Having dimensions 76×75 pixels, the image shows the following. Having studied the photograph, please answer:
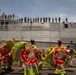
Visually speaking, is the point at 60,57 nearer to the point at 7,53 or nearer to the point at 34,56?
the point at 34,56

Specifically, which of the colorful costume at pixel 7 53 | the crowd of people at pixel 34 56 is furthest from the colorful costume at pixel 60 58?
the colorful costume at pixel 7 53

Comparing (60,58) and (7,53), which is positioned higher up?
(7,53)

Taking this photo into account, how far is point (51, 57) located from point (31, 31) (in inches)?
1566

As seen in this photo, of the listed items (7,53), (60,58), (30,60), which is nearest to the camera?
(30,60)

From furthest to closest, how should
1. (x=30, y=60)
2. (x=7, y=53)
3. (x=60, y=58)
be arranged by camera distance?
(x=7, y=53)
(x=60, y=58)
(x=30, y=60)

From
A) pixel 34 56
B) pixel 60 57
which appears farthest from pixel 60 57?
pixel 34 56

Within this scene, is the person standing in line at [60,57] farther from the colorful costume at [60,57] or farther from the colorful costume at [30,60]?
the colorful costume at [30,60]

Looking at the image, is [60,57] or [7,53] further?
[7,53]

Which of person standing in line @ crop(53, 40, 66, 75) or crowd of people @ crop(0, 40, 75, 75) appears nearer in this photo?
crowd of people @ crop(0, 40, 75, 75)

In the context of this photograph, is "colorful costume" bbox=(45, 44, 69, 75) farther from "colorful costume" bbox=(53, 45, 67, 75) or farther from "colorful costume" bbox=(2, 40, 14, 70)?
"colorful costume" bbox=(2, 40, 14, 70)

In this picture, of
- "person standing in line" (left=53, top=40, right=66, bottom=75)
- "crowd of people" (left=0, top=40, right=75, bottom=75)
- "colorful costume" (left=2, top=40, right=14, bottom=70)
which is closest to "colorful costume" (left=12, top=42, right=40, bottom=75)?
"crowd of people" (left=0, top=40, right=75, bottom=75)

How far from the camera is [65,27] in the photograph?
182 ft

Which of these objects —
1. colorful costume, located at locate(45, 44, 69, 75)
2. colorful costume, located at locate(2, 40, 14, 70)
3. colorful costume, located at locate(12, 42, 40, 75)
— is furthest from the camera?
colorful costume, located at locate(2, 40, 14, 70)

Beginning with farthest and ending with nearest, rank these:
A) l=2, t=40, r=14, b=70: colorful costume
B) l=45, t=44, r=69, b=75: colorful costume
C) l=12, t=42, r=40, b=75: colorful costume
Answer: l=2, t=40, r=14, b=70: colorful costume < l=45, t=44, r=69, b=75: colorful costume < l=12, t=42, r=40, b=75: colorful costume
